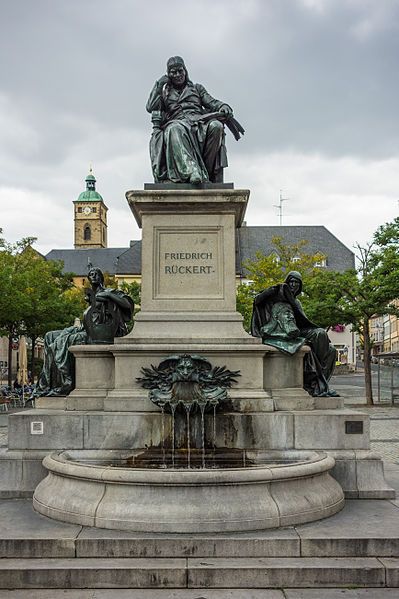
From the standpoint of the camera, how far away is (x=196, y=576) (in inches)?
205

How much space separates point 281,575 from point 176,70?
6948 millimetres

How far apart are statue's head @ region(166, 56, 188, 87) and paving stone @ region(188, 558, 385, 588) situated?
6.75m

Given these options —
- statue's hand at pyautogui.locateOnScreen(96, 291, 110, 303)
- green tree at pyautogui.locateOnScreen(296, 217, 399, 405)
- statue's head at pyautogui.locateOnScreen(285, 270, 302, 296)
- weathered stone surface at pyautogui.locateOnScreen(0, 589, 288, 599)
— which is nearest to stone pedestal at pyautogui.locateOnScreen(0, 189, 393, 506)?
statue's hand at pyautogui.locateOnScreen(96, 291, 110, 303)

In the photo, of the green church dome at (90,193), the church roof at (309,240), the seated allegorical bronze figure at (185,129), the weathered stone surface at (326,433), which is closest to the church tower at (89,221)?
the green church dome at (90,193)

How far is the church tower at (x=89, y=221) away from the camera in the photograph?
447 feet

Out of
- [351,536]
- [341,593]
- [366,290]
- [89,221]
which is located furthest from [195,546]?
[89,221]

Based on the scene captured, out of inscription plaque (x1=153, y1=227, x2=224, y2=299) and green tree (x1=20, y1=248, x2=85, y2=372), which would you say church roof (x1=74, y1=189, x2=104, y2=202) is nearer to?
green tree (x1=20, y1=248, x2=85, y2=372)

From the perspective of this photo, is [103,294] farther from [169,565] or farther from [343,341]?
[343,341]

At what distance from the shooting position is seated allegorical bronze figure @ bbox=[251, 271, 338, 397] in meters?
8.44

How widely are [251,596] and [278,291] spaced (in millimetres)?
4413

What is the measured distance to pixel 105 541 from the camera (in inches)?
216

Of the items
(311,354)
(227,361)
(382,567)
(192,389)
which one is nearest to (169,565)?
(382,567)

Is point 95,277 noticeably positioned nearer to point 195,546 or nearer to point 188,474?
point 188,474

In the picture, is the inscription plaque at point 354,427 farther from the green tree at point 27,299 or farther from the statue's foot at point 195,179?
the green tree at point 27,299
